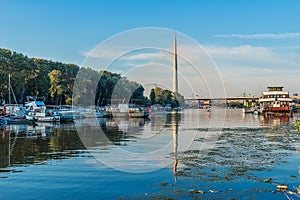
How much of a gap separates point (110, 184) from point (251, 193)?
677 cm

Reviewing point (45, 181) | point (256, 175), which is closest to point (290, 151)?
point (256, 175)

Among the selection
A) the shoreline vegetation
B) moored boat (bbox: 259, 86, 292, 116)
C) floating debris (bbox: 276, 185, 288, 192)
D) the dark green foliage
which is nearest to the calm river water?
floating debris (bbox: 276, 185, 288, 192)

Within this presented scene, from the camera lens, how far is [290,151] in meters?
25.6

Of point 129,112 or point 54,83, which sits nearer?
point 129,112

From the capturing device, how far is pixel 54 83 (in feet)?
389

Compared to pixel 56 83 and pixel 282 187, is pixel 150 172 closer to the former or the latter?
Answer: pixel 282 187

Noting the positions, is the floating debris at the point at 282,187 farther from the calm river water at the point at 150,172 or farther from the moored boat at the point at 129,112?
the moored boat at the point at 129,112

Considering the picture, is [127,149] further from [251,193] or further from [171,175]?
[251,193]

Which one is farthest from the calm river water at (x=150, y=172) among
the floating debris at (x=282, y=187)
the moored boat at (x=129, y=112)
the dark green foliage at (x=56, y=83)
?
the dark green foliage at (x=56, y=83)

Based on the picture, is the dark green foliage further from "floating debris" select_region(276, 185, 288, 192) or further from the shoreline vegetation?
"floating debris" select_region(276, 185, 288, 192)

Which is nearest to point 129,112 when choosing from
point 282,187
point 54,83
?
point 54,83

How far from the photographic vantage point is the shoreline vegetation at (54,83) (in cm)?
10188

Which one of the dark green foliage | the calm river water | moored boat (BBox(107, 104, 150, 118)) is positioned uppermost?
the dark green foliage

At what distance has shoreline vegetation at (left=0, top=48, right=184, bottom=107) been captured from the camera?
102 m
